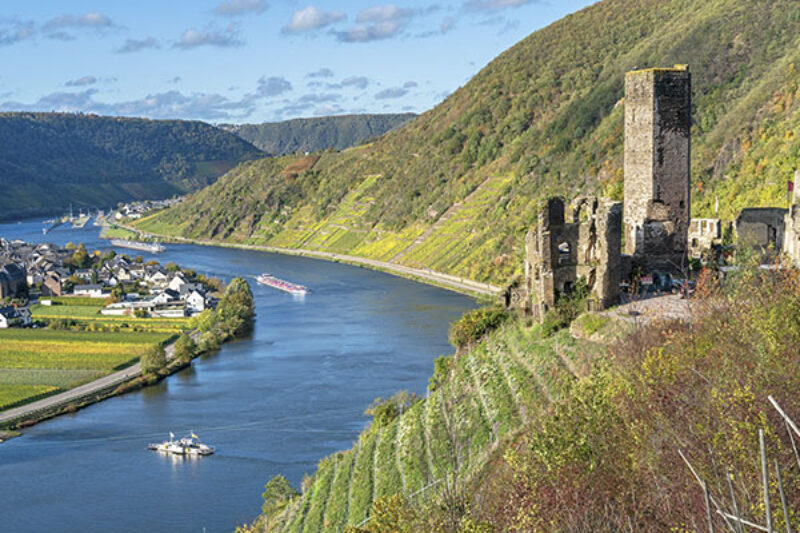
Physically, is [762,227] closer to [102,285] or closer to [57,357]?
[57,357]

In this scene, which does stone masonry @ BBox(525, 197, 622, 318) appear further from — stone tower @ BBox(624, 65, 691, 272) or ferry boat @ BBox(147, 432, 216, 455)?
ferry boat @ BBox(147, 432, 216, 455)

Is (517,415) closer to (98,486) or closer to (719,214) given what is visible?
(98,486)

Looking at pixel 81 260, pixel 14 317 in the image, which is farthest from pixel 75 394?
pixel 81 260

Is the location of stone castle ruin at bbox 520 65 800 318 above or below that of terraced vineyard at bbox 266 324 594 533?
above

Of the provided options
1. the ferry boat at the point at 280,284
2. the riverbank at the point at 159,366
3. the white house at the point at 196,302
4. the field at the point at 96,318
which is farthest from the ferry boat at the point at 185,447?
the ferry boat at the point at 280,284

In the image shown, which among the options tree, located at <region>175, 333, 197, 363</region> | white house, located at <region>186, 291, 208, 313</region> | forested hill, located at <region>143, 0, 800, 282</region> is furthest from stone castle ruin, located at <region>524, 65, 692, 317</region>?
white house, located at <region>186, 291, 208, 313</region>

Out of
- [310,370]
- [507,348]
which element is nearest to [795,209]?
[507,348]
